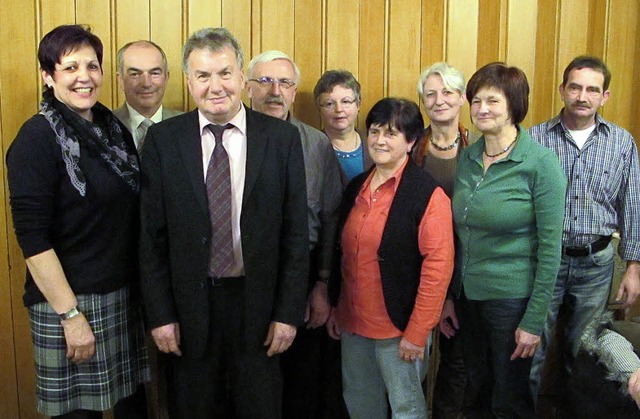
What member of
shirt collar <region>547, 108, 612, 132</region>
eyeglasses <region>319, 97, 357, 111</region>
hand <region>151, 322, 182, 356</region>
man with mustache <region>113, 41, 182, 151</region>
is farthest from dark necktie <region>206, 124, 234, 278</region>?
shirt collar <region>547, 108, 612, 132</region>

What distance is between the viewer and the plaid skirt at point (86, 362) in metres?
1.67

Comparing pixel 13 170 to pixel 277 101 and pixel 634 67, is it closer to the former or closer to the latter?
pixel 277 101

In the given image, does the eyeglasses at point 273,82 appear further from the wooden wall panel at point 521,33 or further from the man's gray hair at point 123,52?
the wooden wall panel at point 521,33

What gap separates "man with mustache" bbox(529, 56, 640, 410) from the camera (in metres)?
2.28

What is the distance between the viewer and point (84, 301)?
1.68 metres

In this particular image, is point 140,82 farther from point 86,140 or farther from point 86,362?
point 86,362

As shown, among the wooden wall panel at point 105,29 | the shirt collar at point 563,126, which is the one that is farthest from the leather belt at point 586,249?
the wooden wall panel at point 105,29

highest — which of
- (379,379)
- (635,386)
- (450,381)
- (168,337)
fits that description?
(168,337)

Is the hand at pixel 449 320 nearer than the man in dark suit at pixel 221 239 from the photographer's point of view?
No

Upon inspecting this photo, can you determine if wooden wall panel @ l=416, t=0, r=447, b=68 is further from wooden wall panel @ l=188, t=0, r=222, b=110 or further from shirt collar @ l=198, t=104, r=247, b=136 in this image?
shirt collar @ l=198, t=104, r=247, b=136

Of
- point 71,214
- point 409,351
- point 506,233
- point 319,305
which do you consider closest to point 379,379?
point 409,351

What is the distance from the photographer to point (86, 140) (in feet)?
5.46

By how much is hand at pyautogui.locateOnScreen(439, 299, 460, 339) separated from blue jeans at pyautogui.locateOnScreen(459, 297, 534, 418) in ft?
0.23

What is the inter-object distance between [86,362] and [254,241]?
22.6 inches
